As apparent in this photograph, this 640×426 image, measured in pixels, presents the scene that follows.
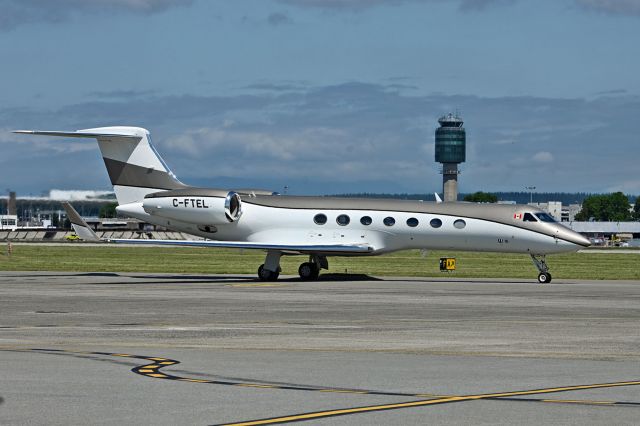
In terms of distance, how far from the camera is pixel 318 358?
52.1ft

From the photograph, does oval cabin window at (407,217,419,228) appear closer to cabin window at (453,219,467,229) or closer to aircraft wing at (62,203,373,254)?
cabin window at (453,219,467,229)


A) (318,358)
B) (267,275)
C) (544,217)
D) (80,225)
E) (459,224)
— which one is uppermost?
(544,217)

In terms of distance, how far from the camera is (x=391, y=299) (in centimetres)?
2984

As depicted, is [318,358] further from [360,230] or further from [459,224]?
[360,230]

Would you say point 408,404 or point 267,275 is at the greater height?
point 267,275

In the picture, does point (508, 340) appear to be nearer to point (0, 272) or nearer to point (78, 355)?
point (78, 355)

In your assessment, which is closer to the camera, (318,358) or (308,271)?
(318,358)

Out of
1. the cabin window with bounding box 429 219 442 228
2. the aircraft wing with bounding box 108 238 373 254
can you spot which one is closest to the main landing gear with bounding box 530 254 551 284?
the cabin window with bounding box 429 219 442 228

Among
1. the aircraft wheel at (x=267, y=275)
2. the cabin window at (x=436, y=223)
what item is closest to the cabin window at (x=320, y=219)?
the aircraft wheel at (x=267, y=275)

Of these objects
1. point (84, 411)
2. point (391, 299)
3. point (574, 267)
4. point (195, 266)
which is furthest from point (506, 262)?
point (84, 411)

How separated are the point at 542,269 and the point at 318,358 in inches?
1036

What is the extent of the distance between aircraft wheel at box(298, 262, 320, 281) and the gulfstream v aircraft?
4 centimetres

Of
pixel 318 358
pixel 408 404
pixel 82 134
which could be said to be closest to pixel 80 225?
pixel 82 134

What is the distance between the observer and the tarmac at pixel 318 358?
1097 cm
